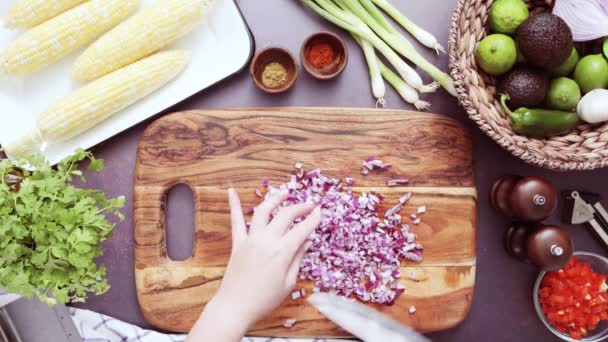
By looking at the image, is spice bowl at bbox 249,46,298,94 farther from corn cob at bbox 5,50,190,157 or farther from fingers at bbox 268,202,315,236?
fingers at bbox 268,202,315,236

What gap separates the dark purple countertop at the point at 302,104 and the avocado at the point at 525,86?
0.19 meters

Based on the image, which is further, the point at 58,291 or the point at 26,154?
the point at 26,154

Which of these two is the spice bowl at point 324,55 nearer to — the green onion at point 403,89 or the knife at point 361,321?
the green onion at point 403,89

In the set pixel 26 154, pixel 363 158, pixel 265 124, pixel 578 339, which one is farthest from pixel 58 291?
pixel 578 339

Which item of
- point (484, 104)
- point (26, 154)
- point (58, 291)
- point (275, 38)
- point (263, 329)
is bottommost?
point (263, 329)

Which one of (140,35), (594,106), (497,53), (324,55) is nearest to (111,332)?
(140,35)

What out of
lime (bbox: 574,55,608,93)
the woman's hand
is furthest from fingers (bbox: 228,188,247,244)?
lime (bbox: 574,55,608,93)

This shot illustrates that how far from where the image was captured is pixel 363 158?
1301 mm

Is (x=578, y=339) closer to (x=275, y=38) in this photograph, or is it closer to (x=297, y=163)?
(x=297, y=163)

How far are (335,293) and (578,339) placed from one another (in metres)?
0.60

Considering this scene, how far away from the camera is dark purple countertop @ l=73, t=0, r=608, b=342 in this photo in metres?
1.36

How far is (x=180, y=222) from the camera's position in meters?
1.36

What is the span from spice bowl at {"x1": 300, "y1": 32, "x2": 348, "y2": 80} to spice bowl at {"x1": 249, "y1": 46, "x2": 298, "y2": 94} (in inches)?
1.4

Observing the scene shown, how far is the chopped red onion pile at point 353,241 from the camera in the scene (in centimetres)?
127
